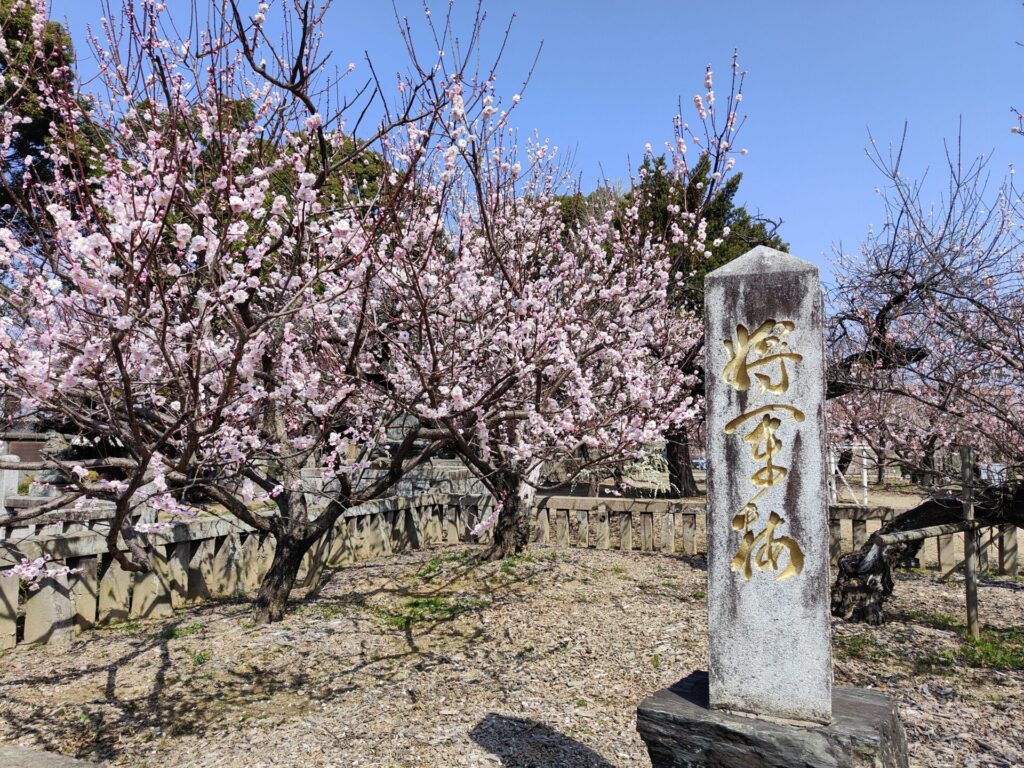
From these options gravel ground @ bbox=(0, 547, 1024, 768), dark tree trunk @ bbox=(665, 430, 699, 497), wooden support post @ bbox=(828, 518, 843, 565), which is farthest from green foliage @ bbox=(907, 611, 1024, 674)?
dark tree trunk @ bbox=(665, 430, 699, 497)

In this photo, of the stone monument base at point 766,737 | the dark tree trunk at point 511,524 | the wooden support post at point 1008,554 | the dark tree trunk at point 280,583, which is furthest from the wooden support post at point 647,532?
the stone monument base at point 766,737

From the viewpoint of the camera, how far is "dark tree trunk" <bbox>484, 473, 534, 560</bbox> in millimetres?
9477

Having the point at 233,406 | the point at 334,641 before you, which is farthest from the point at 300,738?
the point at 233,406

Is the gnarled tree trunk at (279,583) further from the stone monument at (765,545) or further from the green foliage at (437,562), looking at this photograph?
→ the stone monument at (765,545)

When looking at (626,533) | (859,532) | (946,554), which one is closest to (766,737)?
(859,532)

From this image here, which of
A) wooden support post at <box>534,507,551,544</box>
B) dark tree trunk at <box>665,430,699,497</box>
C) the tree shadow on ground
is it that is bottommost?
the tree shadow on ground

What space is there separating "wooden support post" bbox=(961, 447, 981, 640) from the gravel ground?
249 mm

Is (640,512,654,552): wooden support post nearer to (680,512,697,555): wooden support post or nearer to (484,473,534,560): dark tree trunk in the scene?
(680,512,697,555): wooden support post

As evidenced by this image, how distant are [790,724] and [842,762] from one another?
0.90 ft

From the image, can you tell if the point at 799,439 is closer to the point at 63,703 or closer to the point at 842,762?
the point at 842,762

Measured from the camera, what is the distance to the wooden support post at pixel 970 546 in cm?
707

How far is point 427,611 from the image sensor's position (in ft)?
24.4

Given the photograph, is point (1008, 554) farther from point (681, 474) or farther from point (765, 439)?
point (765, 439)

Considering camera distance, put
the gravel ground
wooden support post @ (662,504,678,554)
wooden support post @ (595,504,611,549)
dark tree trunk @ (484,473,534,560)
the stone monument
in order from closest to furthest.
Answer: the stone monument < the gravel ground < dark tree trunk @ (484,473,534,560) < wooden support post @ (662,504,678,554) < wooden support post @ (595,504,611,549)
